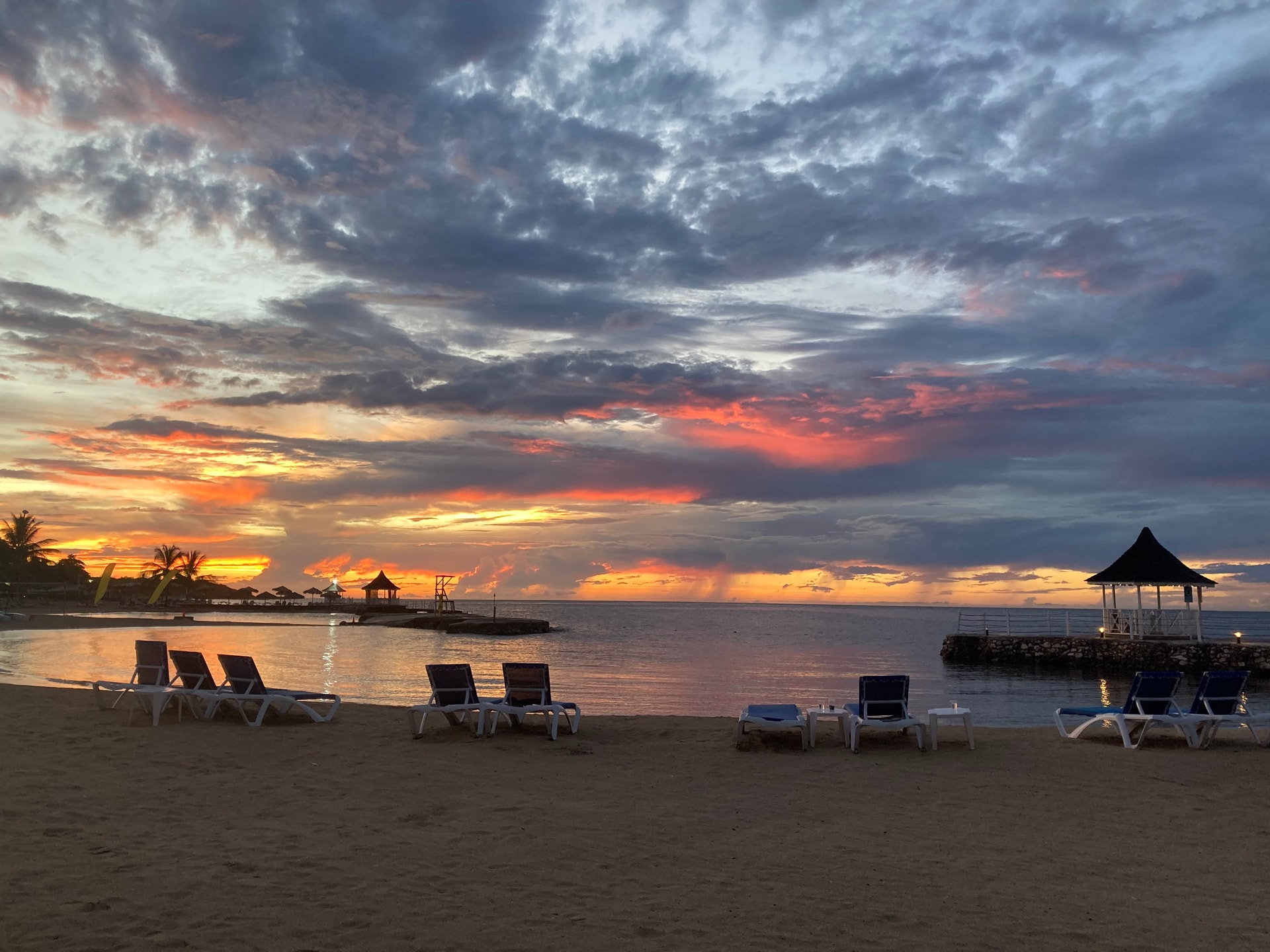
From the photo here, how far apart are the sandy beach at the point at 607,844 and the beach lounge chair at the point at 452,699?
34 cm

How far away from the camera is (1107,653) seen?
35.7 metres

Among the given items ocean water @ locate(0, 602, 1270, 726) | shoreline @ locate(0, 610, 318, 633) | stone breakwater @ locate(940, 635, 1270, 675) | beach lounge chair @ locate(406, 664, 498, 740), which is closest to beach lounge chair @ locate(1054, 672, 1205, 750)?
ocean water @ locate(0, 602, 1270, 726)

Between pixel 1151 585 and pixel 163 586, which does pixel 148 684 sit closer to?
pixel 1151 585

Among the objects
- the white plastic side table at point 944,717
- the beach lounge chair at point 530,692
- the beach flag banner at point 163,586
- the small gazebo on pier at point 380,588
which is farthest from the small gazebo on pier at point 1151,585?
the beach flag banner at point 163,586

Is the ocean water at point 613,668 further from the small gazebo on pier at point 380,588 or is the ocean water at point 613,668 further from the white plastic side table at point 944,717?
the small gazebo on pier at point 380,588

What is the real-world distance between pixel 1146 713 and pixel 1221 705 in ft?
3.23

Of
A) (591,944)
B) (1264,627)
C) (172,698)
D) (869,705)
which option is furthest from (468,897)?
(1264,627)

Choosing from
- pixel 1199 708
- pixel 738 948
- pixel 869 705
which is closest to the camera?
pixel 738 948

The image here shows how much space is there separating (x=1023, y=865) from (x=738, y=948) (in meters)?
2.49

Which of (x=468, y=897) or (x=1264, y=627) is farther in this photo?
(x=1264, y=627)

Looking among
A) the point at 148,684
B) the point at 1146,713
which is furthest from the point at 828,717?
the point at 148,684

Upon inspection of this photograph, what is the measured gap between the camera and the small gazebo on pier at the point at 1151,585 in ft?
106

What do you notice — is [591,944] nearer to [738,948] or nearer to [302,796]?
[738,948]

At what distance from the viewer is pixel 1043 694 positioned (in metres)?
24.8
